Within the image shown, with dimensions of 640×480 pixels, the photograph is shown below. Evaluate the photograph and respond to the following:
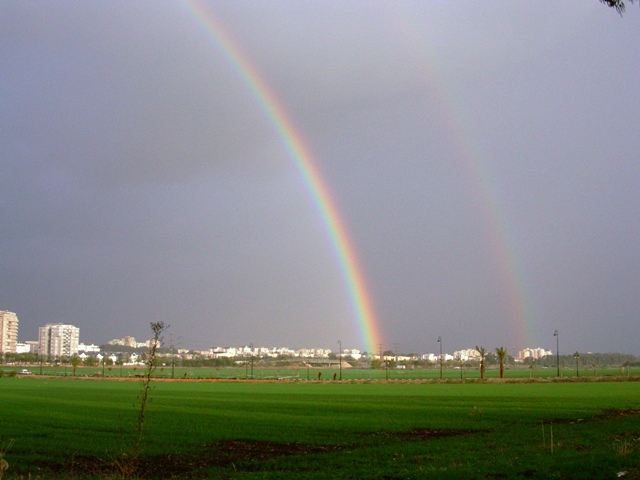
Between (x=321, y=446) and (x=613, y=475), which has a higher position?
(x=613, y=475)

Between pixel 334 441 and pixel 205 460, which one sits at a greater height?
pixel 205 460

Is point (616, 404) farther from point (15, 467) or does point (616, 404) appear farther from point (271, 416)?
point (15, 467)

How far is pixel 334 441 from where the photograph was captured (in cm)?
2594

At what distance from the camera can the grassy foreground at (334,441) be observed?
1603 cm

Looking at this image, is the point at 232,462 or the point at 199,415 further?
the point at 199,415

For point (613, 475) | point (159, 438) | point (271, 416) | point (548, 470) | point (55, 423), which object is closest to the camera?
point (613, 475)

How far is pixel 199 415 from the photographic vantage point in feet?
125

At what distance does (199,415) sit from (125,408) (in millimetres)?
7532

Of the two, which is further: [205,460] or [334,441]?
[334,441]

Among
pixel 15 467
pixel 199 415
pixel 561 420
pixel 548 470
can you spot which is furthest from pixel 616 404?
pixel 15 467

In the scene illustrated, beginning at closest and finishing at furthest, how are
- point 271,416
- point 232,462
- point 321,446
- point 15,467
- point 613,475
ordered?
point 613,475, point 15,467, point 232,462, point 321,446, point 271,416

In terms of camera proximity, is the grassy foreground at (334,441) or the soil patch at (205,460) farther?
A: the soil patch at (205,460)

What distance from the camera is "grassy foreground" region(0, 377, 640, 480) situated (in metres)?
16.0

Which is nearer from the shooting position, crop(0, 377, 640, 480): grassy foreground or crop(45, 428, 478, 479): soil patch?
crop(0, 377, 640, 480): grassy foreground
